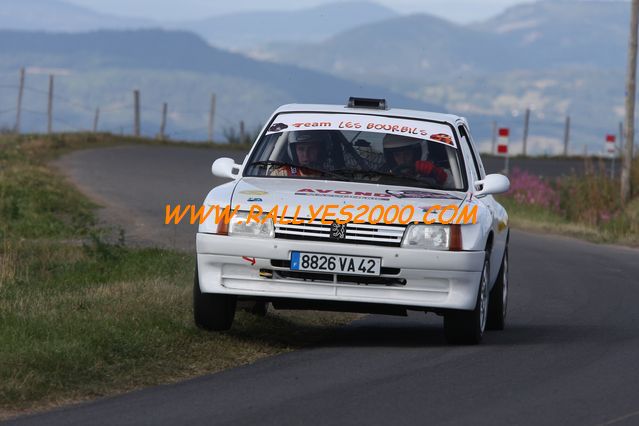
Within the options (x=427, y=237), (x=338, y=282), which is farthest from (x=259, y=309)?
(x=427, y=237)

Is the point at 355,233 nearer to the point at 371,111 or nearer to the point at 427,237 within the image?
the point at 427,237

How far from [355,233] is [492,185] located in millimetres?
1748

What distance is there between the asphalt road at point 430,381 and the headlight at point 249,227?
83 centimetres

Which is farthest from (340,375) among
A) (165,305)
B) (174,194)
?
(174,194)

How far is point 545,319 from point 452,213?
2914 mm

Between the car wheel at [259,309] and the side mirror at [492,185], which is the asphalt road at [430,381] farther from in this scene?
the side mirror at [492,185]

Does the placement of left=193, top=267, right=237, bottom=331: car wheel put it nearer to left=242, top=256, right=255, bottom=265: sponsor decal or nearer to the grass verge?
left=242, top=256, right=255, bottom=265: sponsor decal

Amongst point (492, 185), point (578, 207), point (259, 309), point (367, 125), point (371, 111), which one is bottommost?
point (259, 309)

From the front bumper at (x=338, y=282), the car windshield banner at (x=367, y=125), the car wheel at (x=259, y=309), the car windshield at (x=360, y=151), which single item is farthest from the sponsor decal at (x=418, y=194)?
the car wheel at (x=259, y=309)

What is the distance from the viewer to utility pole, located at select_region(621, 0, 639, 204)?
30719 mm

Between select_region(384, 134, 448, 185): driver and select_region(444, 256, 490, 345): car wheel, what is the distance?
1046 millimetres

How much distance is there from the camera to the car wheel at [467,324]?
10.1 m

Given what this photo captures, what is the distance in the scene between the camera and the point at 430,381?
866cm

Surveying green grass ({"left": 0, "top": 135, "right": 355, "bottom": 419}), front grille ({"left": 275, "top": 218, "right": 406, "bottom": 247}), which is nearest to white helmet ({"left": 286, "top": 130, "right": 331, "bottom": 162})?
green grass ({"left": 0, "top": 135, "right": 355, "bottom": 419})
